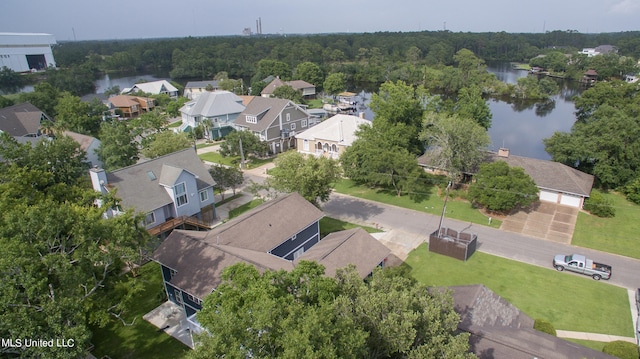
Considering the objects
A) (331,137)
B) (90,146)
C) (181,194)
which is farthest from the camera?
(331,137)

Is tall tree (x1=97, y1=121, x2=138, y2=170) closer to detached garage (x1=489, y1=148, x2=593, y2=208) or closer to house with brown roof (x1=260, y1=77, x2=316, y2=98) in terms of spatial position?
detached garage (x1=489, y1=148, x2=593, y2=208)

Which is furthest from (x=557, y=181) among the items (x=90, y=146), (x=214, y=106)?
(x=90, y=146)

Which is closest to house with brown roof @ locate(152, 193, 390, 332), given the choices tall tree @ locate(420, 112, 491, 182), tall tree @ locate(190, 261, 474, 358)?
tall tree @ locate(190, 261, 474, 358)

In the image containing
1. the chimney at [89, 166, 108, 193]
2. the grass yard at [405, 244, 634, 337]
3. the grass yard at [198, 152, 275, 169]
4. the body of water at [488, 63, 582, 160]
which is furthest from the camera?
the body of water at [488, 63, 582, 160]

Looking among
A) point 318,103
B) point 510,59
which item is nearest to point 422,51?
point 510,59

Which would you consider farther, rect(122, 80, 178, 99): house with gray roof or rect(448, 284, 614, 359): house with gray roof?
rect(122, 80, 178, 99): house with gray roof

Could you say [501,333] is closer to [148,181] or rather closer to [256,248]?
[256,248]

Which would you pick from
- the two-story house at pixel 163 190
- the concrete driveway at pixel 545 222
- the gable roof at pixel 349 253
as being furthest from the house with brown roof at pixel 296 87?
the gable roof at pixel 349 253
